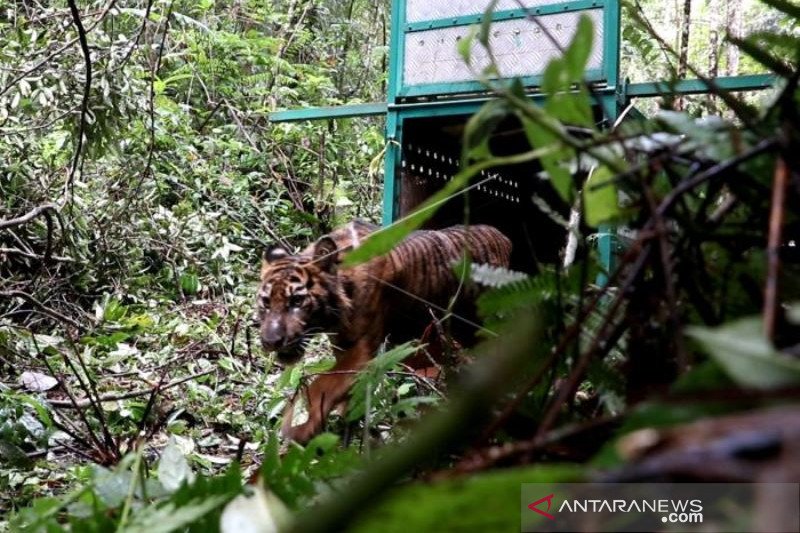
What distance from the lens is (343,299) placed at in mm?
4410

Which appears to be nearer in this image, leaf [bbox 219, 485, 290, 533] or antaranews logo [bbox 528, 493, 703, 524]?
antaranews logo [bbox 528, 493, 703, 524]

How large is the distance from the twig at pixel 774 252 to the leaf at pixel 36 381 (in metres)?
4.21

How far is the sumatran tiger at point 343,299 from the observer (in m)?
4.11

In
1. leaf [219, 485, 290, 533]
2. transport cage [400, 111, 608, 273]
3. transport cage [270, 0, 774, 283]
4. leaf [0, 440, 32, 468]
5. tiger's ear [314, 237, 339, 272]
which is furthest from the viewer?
transport cage [400, 111, 608, 273]

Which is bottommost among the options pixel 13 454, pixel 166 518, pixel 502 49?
pixel 13 454

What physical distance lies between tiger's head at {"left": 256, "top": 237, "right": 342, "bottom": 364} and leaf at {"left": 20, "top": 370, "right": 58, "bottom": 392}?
45.7 inches

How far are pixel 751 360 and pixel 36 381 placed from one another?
4.38 meters

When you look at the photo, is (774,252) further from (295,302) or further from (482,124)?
(295,302)

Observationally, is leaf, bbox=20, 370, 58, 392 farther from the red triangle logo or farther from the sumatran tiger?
the red triangle logo

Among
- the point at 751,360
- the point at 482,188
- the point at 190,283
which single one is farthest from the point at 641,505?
the point at 190,283

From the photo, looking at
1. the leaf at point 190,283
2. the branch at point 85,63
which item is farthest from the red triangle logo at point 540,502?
the leaf at point 190,283

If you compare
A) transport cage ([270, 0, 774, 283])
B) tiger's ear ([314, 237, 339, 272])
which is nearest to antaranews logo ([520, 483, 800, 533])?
tiger's ear ([314, 237, 339, 272])

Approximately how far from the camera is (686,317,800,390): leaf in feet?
1.36

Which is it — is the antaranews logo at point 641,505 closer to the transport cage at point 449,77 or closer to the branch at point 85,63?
the branch at point 85,63
